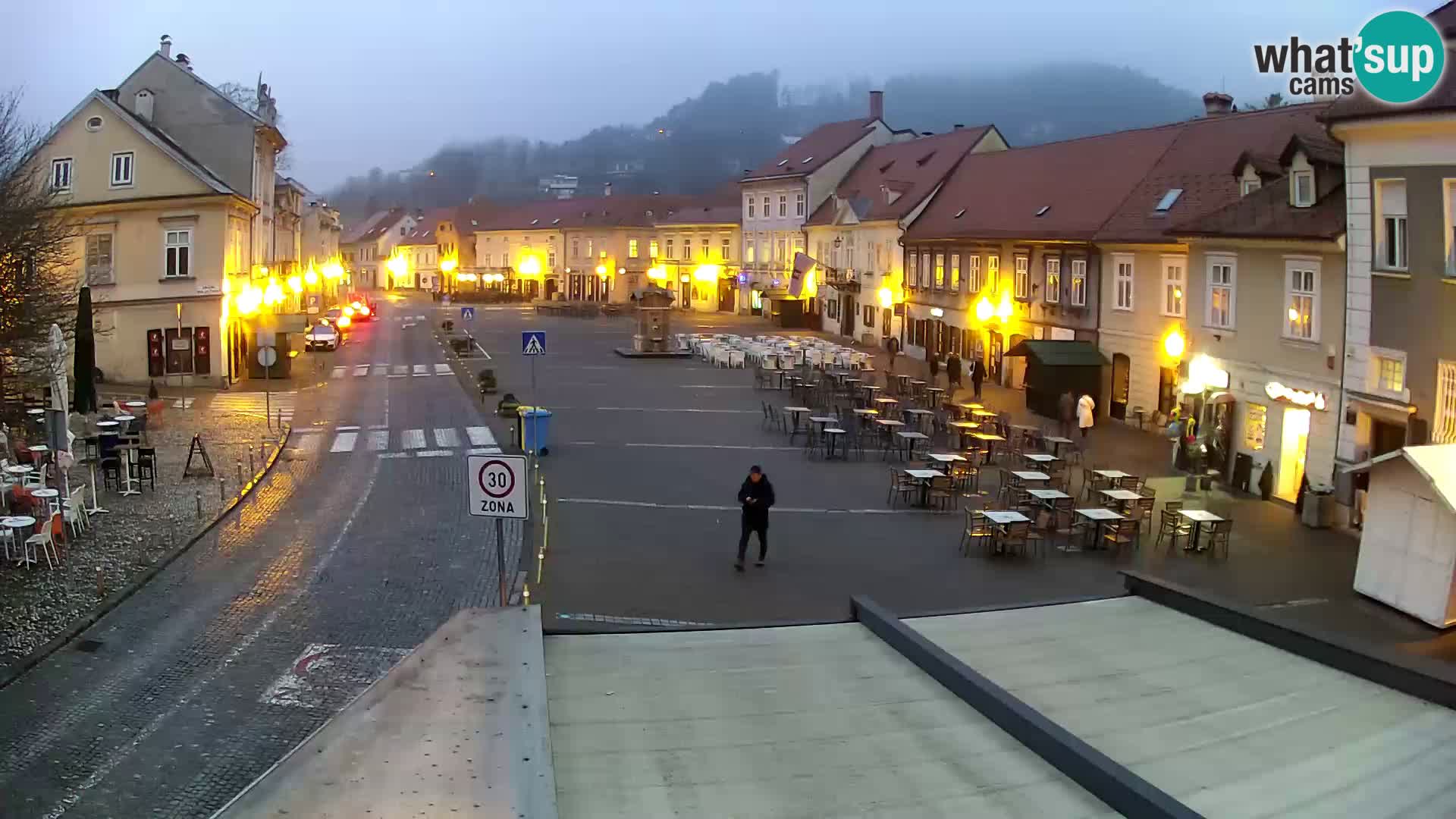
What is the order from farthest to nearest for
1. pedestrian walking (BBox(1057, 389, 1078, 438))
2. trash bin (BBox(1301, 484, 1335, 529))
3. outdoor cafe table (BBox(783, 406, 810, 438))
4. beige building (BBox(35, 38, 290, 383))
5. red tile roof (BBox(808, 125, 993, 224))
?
→ 1. red tile roof (BBox(808, 125, 993, 224))
2. beige building (BBox(35, 38, 290, 383))
3. outdoor cafe table (BBox(783, 406, 810, 438))
4. pedestrian walking (BBox(1057, 389, 1078, 438))
5. trash bin (BBox(1301, 484, 1335, 529))

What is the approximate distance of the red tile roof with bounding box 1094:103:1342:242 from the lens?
106 ft

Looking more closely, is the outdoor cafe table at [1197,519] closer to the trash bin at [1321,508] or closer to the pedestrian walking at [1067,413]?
the trash bin at [1321,508]

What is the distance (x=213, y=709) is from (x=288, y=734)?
1.29m

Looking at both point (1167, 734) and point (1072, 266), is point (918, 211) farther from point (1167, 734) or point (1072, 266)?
point (1167, 734)

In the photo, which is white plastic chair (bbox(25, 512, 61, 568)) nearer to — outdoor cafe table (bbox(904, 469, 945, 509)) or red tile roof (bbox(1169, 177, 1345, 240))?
outdoor cafe table (bbox(904, 469, 945, 509))

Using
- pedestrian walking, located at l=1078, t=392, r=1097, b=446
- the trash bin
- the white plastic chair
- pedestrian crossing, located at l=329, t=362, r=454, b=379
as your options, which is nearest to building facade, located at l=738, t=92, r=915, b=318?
pedestrian crossing, located at l=329, t=362, r=454, b=379

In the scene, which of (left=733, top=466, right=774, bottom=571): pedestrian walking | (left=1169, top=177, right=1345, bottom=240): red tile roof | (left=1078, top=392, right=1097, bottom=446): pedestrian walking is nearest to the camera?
(left=733, top=466, right=774, bottom=571): pedestrian walking

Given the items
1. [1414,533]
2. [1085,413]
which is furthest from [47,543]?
[1085,413]

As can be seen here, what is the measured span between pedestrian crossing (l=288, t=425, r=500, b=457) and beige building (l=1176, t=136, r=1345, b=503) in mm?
16356

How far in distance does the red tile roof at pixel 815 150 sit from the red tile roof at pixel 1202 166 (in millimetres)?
37025

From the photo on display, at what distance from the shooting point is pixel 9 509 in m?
20.3

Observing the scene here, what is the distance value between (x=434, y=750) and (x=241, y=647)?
9480 millimetres

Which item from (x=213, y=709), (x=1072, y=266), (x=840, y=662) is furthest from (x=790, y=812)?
(x=1072, y=266)

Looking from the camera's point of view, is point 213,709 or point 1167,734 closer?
point 1167,734
